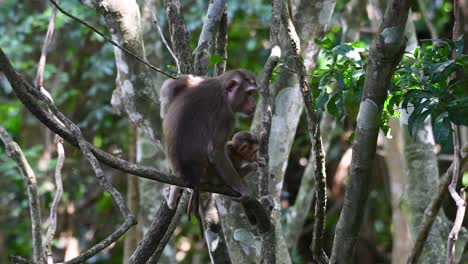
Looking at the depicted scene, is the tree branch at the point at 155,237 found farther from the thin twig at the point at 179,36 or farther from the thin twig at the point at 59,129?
the thin twig at the point at 179,36

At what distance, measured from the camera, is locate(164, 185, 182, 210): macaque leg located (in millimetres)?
4336

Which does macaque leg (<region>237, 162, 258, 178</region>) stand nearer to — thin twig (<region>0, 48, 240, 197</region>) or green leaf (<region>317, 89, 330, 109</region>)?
green leaf (<region>317, 89, 330, 109</region>)

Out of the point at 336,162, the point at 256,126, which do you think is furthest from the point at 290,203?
the point at 256,126

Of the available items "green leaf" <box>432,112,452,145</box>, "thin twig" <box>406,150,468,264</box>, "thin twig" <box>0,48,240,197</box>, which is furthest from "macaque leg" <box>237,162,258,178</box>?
"green leaf" <box>432,112,452,145</box>

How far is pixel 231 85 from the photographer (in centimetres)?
469

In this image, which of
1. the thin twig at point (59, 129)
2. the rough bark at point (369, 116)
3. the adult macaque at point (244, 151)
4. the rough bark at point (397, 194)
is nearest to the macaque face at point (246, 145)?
the adult macaque at point (244, 151)

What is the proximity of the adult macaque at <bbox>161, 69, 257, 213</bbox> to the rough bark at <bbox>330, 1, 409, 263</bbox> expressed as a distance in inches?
46.0

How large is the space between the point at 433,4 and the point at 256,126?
527cm

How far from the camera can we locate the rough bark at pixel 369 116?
3.05 m

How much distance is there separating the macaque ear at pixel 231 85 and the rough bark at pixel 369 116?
1.55m

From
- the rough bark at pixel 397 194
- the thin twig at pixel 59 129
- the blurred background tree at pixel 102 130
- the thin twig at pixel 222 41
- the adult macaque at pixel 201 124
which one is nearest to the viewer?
the thin twig at pixel 59 129

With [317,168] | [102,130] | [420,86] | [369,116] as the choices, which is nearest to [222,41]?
[317,168]

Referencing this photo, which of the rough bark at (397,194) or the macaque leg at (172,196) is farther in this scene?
the rough bark at (397,194)

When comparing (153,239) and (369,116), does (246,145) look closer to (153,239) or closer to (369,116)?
(153,239)
